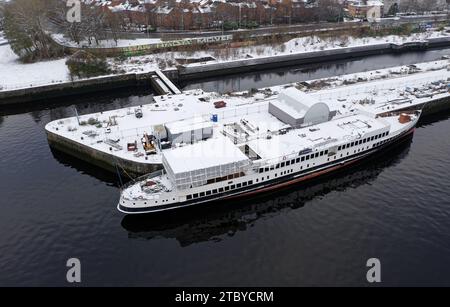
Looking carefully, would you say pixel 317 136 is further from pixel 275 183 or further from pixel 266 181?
pixel 266 181

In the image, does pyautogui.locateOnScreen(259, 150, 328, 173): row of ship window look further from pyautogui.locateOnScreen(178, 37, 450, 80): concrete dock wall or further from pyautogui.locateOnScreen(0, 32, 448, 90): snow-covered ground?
pyautogui.locateOnScreen(0, 32, 448, 90): snow-covered ground

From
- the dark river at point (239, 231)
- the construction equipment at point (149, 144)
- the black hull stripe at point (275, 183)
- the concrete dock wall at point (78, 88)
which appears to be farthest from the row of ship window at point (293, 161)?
the concrete dock wall at point (78, 88)

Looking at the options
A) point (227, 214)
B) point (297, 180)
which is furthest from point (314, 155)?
point (227, 214)

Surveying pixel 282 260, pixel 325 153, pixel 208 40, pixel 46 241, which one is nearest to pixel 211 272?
pixel 282 260

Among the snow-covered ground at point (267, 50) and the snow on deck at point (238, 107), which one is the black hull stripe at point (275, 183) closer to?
the snow on deck at point (238, 107)

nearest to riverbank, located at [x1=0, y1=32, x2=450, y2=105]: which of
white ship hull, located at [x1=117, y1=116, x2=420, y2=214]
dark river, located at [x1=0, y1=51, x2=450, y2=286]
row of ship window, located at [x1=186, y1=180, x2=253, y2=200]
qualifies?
dark river, located at [x1=0, y1=51, x2=450, y2=286]

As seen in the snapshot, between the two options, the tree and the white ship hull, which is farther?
the tree
